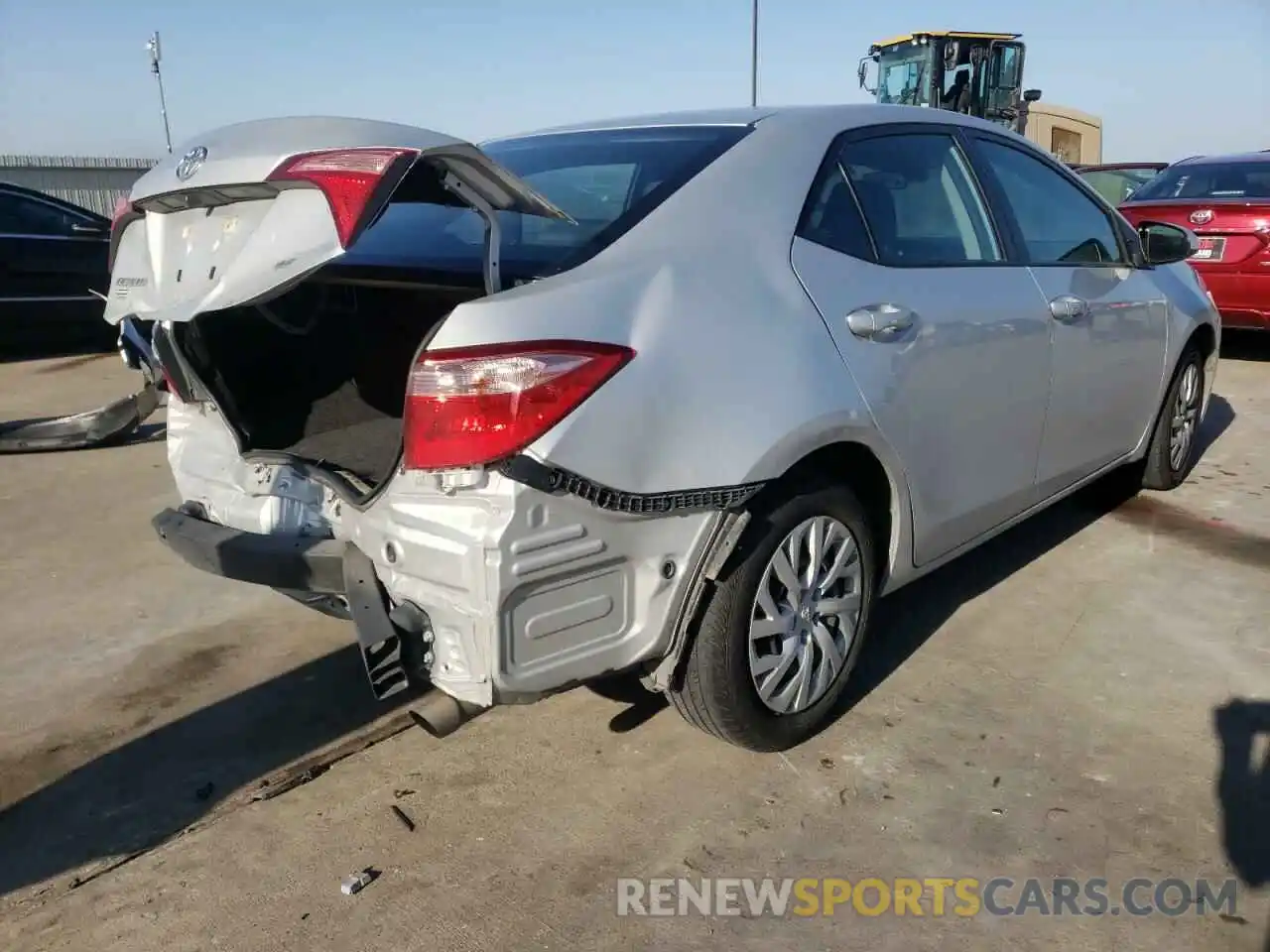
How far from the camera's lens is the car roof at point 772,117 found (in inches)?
114

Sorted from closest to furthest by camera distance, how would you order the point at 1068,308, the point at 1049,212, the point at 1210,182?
the point at 1068,308 < the point at 1049,212 < the point at 1210,182

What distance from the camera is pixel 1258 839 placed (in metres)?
2.45

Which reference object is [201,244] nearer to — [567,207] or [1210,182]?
[567,207]

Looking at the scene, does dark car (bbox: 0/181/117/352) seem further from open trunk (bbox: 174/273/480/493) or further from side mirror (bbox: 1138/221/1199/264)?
side mirror (bbox: 1138/221/1199/264)

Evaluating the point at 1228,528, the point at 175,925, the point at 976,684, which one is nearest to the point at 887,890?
the point at 976,684

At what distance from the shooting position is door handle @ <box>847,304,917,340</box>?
267cm

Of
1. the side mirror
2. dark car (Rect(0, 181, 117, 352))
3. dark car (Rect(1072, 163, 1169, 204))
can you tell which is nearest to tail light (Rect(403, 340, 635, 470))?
the side mirror

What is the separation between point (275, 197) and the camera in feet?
7.32

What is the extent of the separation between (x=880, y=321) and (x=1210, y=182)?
7.01 m

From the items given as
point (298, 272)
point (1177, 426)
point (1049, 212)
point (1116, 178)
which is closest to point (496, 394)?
point (298, 272)

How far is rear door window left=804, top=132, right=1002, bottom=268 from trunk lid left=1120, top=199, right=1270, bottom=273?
187 inches

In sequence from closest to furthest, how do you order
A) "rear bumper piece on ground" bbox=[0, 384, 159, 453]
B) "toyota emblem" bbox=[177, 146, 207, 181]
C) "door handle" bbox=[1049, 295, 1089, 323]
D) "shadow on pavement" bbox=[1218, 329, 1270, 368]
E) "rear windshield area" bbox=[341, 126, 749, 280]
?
"toyota emblem" bbox=[177, 146, 207, 181] → "rear windshield area" bbox=[341, 126, 749, 280] → "door handle" bbox=[1049, 295, 1089, 323] → "rear bumper piece on ground" bbox=[0, 384, 159, 453] → "shadow on pavement" bbox=[1218, 329, 1270, 368]

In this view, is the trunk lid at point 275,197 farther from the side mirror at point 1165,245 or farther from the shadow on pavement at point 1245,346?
the shadow on pavement at point 1245,346

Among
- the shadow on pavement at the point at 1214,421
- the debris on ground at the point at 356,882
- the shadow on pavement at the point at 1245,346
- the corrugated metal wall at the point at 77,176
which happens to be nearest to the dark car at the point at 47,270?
the debris on ground at the point at 356,882
